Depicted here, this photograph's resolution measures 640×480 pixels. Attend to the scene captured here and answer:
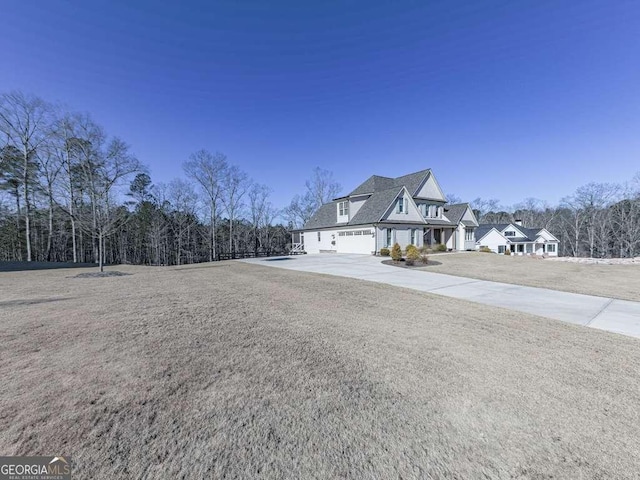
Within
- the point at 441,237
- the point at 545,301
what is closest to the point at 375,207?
the point at 441,237

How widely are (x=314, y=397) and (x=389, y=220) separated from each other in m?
19.9

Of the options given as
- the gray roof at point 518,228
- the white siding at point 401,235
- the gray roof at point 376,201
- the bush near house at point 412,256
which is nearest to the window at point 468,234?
the gray roof at point 376,201

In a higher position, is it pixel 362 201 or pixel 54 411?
pixel 362 201

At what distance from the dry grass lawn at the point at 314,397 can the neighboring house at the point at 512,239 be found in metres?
41.2

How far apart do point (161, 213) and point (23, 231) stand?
1434 centimetres

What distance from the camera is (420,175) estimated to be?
25719mm

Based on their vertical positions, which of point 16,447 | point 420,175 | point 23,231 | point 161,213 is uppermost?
point 420,175

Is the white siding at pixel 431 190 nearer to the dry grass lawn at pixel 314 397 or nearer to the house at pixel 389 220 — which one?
the house at pixel 389 220

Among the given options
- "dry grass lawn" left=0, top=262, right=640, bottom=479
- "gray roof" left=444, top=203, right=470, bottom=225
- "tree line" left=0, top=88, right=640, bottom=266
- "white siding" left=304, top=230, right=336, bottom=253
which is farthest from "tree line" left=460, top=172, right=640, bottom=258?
"dry grass lawn" left=0, top=262, right=640, bottom=479

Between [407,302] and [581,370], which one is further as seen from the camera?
[407,302]

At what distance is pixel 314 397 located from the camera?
8.59ft

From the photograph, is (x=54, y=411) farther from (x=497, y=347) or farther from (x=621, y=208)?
(x=621, y=208)

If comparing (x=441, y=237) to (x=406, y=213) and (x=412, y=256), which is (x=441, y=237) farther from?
(x=412, y=256)

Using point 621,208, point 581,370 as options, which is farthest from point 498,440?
point 621,208
